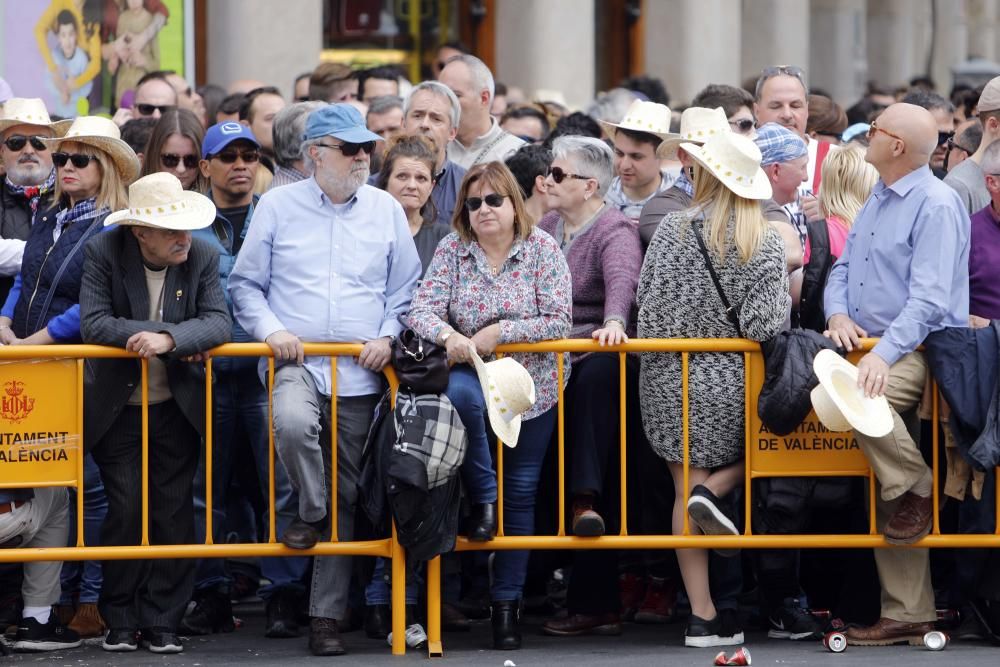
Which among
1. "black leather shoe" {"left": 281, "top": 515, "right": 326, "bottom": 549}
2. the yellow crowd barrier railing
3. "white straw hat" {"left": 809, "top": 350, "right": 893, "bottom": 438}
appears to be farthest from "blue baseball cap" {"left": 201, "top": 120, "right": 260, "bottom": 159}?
"white straw hat" {"left": 809, "top": 350, "right": 893, "bottom": 438}

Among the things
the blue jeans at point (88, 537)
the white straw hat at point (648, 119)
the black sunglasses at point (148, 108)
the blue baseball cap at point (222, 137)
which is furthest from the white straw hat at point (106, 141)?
the black sunglasses at point (148, 108)

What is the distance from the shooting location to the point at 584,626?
831 centimetres

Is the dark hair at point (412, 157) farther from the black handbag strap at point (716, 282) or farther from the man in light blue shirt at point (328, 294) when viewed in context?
the black handbag strap at point (716, 282)

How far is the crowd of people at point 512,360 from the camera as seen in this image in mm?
7734

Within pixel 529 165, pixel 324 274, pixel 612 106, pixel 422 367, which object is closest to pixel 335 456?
pixel 422 367

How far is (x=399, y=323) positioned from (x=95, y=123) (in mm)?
1812

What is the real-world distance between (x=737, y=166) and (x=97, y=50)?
24.3 feet

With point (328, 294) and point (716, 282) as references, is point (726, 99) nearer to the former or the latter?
point (716, 282)

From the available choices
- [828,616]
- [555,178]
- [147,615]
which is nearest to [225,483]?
[147,615]

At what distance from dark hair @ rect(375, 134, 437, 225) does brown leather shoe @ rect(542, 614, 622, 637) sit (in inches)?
80.9

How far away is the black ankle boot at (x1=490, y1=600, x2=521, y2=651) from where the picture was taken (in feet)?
26.2

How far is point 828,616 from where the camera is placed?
8.43m

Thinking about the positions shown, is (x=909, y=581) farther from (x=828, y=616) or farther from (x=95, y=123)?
(x=95, y=123)

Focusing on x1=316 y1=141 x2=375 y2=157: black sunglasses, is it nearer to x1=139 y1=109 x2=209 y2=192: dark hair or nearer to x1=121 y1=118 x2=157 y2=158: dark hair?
x1=139 y1=109 x2=209 y2=192: dark hair
